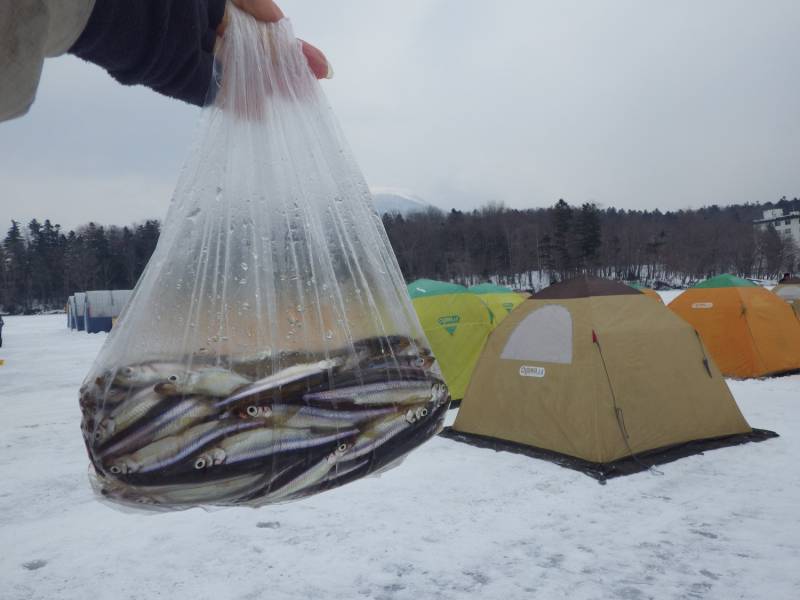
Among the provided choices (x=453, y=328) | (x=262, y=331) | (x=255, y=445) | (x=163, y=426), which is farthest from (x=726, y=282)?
(x=163, y=426)

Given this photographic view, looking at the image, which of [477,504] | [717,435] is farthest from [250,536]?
[717,435]

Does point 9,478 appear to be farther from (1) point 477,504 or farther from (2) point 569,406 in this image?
(2) point 569,406

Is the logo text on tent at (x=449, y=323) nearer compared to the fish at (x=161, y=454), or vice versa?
the fish at (x=161, y=454)

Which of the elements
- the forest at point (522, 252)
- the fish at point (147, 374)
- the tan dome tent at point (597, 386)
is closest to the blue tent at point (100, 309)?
the forest at point (522, 252)

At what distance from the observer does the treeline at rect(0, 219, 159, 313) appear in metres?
31.9

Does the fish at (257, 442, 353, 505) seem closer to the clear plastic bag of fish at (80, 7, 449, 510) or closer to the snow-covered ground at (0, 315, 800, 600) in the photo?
the clear plastic bag of fish at (80, 7, 449, 510)

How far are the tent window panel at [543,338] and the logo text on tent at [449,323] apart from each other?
1810 millimetres

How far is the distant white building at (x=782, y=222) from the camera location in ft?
296

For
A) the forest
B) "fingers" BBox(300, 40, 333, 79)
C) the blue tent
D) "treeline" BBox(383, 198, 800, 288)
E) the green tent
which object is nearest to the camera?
"fingers" BBox(300, 40, 333, 79)

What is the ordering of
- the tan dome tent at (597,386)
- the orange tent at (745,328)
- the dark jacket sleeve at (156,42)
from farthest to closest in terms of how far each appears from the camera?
the orange tent at (745,328)
the tan dome tent at (597,386)
the dark jacket sleeve at (156,42)

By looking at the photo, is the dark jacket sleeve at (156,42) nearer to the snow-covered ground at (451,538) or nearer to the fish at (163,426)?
the fish at (163,426)

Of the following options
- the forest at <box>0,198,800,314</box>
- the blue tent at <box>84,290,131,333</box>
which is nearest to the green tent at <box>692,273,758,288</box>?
the blue tent at <box>84,290,131,333</box>

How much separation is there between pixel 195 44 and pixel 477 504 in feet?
12.0

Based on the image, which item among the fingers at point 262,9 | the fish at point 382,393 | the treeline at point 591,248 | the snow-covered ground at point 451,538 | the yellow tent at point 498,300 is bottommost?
the snow-covered ground at point 451,538
